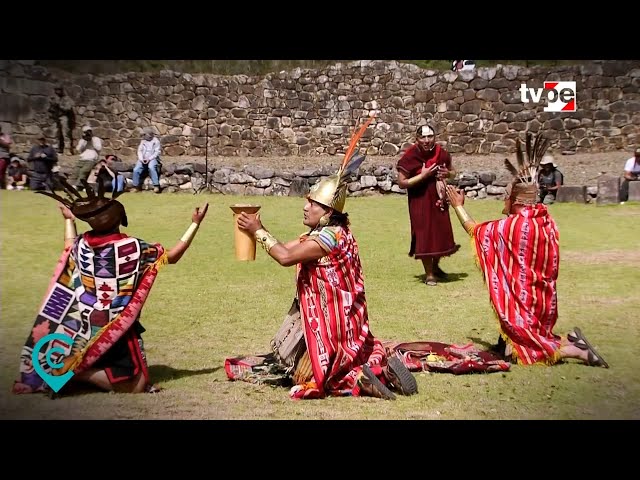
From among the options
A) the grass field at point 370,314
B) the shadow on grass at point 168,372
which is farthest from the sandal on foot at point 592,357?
the shadow on grass at point 168,372

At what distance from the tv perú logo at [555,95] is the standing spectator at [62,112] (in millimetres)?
14117

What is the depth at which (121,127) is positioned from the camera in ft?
87.1

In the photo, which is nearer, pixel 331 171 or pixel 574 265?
pixel 574 265

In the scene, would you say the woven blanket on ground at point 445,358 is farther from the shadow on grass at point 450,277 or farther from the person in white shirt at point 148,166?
the person in white shirt at point 148,166

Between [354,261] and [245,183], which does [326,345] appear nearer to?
[354,261]

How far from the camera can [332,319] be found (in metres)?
5.98

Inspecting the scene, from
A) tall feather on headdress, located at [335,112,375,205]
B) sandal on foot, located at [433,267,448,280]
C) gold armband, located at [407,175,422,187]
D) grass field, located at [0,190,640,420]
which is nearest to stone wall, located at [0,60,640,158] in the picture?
grass field, located at [0,190,640,420]

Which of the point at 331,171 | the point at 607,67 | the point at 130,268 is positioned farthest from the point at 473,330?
the point at 607,67

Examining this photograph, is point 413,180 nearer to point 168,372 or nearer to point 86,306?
point 168,372

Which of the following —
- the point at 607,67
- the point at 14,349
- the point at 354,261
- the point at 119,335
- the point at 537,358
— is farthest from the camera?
the point at 607,67

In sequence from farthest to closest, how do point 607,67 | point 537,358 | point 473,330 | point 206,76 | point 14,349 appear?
point 206,76
point 607,67
point 473,330
point 14,349
point 537,358

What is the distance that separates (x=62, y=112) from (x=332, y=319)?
22448 millimetres

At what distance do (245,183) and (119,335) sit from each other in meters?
14.0

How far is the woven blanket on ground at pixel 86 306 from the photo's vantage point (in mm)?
5664
